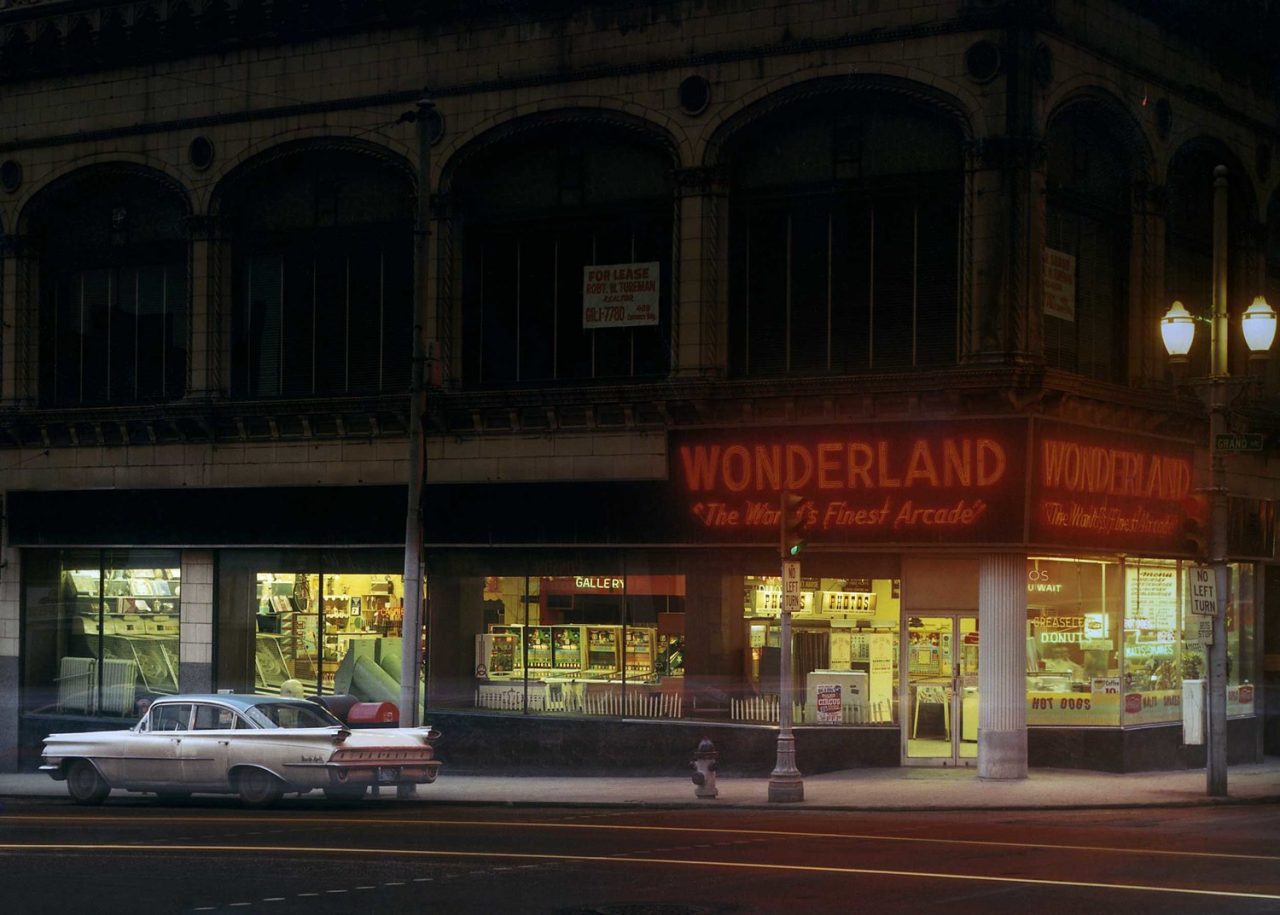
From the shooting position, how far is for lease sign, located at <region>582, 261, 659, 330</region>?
1185 inches

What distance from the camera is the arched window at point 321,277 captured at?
106ft

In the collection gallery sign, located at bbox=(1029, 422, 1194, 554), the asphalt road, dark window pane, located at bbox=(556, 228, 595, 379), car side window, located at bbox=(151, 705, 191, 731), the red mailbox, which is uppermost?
dark window pane, located at bbox=(556, 228, 595, 379)

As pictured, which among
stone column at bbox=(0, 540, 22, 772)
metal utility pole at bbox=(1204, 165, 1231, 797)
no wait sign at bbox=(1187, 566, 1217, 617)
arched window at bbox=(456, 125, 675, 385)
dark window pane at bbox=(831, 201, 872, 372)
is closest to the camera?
metal utility pole at bbox=(1204, 165, 1231, 797)

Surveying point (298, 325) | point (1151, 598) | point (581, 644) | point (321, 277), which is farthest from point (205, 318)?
point (1151, 598)

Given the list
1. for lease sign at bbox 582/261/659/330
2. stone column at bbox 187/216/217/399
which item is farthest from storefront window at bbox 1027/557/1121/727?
stone column at bbox 187/216/217/399

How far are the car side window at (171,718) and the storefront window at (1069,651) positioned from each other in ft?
40.3

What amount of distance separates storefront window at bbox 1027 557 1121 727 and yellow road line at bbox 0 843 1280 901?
39.6ft

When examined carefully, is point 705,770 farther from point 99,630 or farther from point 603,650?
point 99,630

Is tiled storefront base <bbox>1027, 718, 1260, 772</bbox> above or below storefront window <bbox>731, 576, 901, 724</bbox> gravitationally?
below

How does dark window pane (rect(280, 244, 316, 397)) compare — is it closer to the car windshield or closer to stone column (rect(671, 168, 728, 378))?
stone column (rect(671, 168, 728, 378))

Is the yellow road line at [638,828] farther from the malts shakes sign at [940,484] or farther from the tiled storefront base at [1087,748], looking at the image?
the tiled storefront base at [1087,748]

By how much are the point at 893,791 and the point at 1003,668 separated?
2.81 m

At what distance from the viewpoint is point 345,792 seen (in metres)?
24.5

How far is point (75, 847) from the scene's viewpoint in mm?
19297
